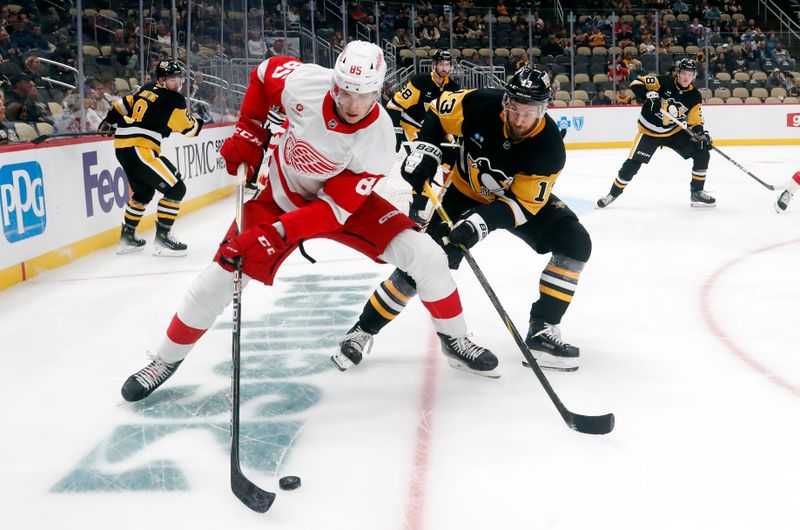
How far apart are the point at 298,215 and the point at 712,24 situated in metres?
15.9

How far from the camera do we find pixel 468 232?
260 cm

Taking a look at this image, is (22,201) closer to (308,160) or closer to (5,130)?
(5,130)

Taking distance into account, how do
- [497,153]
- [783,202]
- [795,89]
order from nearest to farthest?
[497,153] < [783,202] < [795,89]

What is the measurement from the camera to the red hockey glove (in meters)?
2.22

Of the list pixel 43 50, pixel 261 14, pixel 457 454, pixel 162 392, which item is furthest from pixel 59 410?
pixel 261 14

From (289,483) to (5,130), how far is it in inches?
142

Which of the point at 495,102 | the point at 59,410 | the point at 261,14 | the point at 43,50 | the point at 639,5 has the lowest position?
the point at 59,410

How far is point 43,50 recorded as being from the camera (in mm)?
5227

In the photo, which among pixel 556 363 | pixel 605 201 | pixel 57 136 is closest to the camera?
pixel 556 363

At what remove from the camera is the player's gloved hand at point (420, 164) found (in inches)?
109

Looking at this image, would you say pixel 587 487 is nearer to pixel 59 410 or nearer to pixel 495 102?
pixel 495 102

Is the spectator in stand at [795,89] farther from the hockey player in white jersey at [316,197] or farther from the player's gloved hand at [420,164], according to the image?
the hockey player in white jersey at [316,197]

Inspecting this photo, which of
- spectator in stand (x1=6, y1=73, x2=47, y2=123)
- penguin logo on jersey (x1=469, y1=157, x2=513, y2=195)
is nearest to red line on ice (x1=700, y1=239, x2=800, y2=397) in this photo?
penguin logo on jersey (x1=469, y1=157, x2=513, y2=195)

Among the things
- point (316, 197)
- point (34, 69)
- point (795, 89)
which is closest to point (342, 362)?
point (316, 197)
